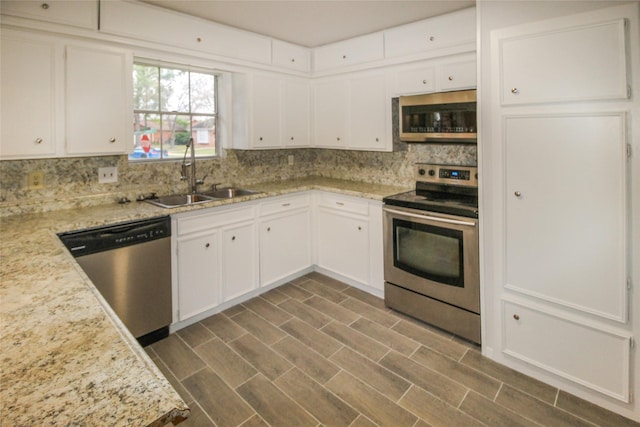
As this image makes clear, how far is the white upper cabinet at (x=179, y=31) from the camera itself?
261cm

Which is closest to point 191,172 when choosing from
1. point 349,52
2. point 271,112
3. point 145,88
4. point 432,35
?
point 145,88

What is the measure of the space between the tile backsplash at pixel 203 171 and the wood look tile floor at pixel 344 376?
1.24 m

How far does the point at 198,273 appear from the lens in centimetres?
296

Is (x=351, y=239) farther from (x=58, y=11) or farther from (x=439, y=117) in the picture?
(x=58, y=11)

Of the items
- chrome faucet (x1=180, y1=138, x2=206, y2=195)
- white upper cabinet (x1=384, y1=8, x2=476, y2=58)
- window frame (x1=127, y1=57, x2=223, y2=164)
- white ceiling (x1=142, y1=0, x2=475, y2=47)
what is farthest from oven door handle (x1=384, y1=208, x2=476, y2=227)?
window frame (x1=127, y1=57, x2=223, y2=164)

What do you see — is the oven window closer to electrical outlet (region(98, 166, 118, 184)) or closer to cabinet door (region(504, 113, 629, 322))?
cabinet door (region(504, 113, 629, 322))

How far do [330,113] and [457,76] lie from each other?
1.41m

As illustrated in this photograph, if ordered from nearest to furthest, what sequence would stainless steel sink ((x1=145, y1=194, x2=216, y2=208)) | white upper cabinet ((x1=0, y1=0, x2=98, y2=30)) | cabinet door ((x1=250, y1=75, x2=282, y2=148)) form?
white upper cabinet ((x1=0, y1=0, x2=98, y2=30))
stainless steel sink ((x1=145, y1=194, x2=216, y2=208))
cabinet door ((x1=250, y1=75, x2=282, y2=148))

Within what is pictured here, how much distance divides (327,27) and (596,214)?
8.46ft

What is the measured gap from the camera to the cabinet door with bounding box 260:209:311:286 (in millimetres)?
3484

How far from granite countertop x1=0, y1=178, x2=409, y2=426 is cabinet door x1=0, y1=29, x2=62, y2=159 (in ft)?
3.49

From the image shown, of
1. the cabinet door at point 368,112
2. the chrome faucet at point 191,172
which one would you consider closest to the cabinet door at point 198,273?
the chrome faucet at point 191,172

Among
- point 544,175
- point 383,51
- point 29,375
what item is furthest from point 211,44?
point 29,375

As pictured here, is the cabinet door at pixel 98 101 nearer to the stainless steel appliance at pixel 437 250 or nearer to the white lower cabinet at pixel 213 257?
the white lower cabinet at pixel 213 257
